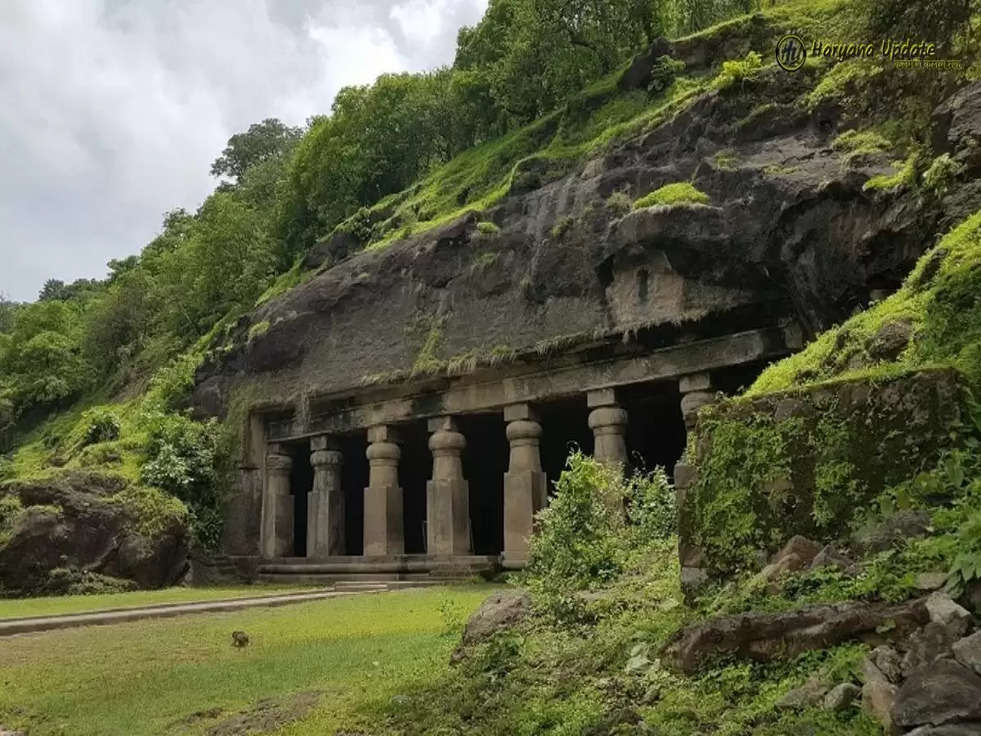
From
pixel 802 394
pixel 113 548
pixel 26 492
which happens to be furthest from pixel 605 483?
pixel 26 492

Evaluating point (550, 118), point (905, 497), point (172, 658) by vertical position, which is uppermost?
point (550, 118)

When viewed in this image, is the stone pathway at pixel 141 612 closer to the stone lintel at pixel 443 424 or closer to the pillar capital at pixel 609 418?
the stone lintel at pixel 443 424

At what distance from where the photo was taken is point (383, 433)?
2120cm

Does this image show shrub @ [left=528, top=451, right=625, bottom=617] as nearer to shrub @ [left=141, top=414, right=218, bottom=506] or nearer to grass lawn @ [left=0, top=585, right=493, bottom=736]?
grass lawn @ [left=0, top=585, right=493, bottom=736]

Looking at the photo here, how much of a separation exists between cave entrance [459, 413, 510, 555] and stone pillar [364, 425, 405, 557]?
2.63 meters

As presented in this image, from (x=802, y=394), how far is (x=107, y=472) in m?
17.9

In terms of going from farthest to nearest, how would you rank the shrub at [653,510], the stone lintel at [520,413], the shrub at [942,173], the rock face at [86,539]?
the stone lintel at [520,413] → the rock face at [86,539] → the shrub at [942,173] → the shrub at [653,510]

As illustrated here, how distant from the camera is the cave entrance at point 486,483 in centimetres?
2442

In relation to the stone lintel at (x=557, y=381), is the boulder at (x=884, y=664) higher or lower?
lower

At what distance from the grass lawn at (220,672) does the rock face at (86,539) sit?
7403mm

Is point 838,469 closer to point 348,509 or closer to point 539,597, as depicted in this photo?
point 539,597

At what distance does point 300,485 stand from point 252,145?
4250cm

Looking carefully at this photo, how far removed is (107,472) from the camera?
2072 centimetres

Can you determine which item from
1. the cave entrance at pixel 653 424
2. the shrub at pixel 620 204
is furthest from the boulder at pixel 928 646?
the shrub at pixel 620 204
